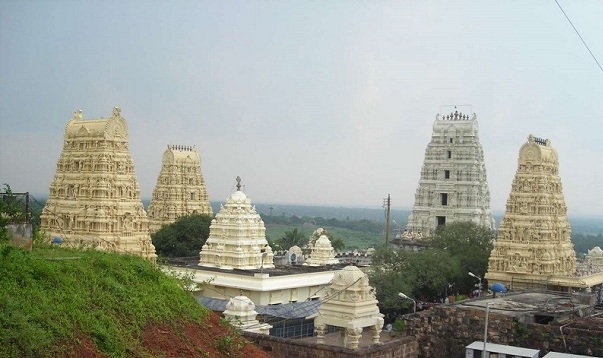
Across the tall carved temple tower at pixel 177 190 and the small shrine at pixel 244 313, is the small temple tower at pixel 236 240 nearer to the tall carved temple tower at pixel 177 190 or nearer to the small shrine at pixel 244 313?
the tall carved temple tower at pixel 177 190

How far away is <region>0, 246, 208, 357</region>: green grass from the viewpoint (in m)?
12.7

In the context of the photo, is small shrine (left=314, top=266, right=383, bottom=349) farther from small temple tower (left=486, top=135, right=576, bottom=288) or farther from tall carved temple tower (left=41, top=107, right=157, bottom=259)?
small temple tower (left=486, top=135, right=576, bottom=288)

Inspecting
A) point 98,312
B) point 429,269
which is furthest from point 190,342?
point 429,269

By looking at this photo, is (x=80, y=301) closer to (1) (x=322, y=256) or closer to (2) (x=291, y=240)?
(1) (x=322, y=256)

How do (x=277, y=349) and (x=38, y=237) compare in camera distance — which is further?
(x=277, y=349)

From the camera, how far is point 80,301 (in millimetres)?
14086

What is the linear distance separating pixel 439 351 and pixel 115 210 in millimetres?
19826

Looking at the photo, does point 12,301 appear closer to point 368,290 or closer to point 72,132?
point 368,290

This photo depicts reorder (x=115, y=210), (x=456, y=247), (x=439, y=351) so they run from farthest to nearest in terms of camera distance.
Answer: (x=456, y=247) → (x=115, y=210) → (x=439, y=351)

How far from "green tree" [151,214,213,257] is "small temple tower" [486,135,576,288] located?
68.4 ft

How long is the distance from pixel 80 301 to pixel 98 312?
37cm

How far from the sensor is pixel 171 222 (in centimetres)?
5888

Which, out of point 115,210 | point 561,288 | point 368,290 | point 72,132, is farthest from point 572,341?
point 72,132

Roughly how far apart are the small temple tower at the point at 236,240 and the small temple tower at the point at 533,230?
1224 centimetres
